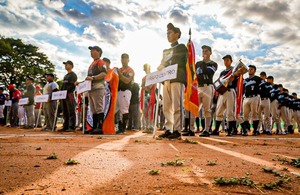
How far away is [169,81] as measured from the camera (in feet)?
17.7

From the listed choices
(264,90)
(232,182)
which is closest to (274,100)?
(264,90)

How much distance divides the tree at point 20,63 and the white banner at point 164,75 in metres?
28.1

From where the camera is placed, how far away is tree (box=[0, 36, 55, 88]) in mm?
30422

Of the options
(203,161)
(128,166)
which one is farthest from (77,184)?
(203,161)

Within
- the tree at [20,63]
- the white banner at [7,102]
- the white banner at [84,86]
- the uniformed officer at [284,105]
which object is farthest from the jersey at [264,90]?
the tree at [20,63]

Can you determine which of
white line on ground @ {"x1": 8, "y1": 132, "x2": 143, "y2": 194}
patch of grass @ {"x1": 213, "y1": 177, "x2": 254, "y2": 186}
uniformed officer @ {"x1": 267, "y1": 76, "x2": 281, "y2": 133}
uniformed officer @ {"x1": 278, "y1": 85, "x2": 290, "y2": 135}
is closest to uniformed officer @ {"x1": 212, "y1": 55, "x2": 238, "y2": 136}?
uniformed officer @ {"x1": 267, "y1": 76, "x2": 281, "y2": 133}

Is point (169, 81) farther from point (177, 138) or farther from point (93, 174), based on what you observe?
point (93, 174)

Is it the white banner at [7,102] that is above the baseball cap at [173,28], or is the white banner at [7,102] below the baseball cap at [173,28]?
below

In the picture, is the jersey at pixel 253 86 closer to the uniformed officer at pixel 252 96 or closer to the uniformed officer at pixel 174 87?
the uniformed officer at pixel 252 96

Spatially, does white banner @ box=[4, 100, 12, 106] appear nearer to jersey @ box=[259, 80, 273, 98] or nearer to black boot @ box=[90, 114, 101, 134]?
black boot @ box=[90, 114, 101, 134]

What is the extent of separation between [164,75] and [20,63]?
32.1 meters

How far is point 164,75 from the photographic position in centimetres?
535

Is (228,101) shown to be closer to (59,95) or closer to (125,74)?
(125,74)

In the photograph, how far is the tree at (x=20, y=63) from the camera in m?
30.4
